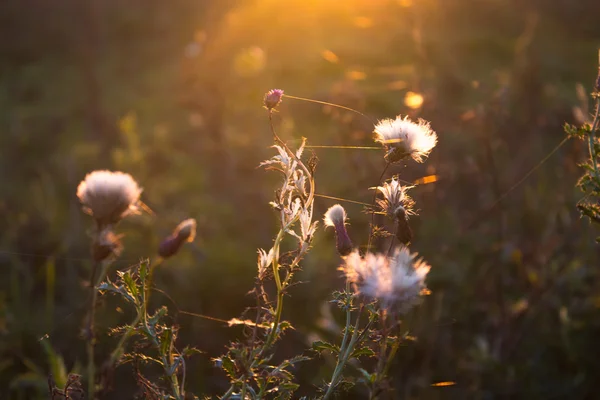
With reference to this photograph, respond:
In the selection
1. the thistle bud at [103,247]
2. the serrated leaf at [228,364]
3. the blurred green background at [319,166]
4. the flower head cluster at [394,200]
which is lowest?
the serrated leaf at [228,364]

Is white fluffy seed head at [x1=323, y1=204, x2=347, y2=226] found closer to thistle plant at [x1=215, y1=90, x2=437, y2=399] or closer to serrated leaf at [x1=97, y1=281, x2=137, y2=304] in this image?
thistle plant at [x1=215, y1=90, x2=437, y2=399]

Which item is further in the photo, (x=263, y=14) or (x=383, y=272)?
(x=263, y=14)

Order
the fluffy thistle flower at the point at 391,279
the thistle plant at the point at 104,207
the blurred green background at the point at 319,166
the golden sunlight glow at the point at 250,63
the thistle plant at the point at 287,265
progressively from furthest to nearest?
1. the golden sunlight glow at the point at 250,63
2. the blurred green background at the point at 319,166
3. the thistle plant at the point at 104,207
4. the thistle plant at the point at 287,265
5. the fluffy thistle flower at the point at 391,279

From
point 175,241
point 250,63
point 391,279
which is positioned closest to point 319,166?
point 250,63

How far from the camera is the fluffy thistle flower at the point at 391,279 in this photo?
26.1 inches

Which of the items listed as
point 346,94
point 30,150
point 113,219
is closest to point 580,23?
point 346,94

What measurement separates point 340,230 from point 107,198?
0.35 meters

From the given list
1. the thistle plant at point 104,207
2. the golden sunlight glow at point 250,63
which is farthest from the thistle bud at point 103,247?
the golden sunlight glow at point 250,63

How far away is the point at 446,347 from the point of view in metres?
2.00

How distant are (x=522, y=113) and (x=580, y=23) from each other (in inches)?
65.6

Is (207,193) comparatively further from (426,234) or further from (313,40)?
(313,40)

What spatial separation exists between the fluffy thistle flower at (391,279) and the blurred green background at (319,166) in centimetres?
30

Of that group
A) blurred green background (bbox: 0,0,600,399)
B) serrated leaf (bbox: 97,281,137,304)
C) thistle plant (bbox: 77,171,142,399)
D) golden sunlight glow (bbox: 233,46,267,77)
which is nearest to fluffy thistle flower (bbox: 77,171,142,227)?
thistle plant (bbox: 77,171,142,399)

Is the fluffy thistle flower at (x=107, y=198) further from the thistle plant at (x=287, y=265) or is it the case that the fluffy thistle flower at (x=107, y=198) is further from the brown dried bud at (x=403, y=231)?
the brown dried bud at (x=403, y=231)
